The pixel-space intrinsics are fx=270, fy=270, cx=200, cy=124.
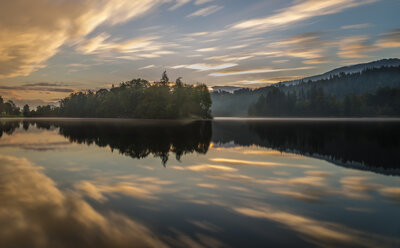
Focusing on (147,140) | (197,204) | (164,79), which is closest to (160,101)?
(164,79)

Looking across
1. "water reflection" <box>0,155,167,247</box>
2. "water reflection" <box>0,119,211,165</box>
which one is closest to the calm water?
"water reflection" <box>0,155,167,247</box>

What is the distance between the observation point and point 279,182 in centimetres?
1277

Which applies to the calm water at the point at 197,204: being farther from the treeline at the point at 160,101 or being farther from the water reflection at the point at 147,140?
the treeline at the point at 160,101

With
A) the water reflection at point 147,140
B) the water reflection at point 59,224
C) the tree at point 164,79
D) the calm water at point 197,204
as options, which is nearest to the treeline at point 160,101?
the tree at point 164,79

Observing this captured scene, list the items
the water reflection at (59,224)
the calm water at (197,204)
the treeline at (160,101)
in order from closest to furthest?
1. the water reflection at (59,224)
2. the calm water at (197,204)
3. the treeline at (160,101)

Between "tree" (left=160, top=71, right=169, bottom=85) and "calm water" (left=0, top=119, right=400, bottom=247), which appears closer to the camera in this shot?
"calm water" (left=0, top=119, right=400, bottom=247)

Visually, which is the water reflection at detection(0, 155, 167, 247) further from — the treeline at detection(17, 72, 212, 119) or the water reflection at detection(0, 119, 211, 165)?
the treeline at detection(17, 72, 212, 119)

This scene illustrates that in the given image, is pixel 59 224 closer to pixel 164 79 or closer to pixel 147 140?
pixel 147 140

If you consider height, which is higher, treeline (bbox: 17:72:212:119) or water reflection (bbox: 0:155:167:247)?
treeline (bbox: 17:72:212:119)

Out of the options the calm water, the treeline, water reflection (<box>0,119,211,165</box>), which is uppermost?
the treeline

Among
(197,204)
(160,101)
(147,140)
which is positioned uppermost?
(160,101)

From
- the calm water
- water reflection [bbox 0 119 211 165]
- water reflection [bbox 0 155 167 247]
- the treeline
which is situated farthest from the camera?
the treeline

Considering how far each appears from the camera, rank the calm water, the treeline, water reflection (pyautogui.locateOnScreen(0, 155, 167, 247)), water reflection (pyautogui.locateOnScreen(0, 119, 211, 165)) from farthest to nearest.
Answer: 1. the treeline
2. water reflection (pyautogui.locateOnScreen(0, 119, 211, 165))
3. the calm water
4. water reflection (pyautogui.locateOnScreen(0, 155, 167, 247))

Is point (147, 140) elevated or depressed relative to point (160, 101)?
depressed
